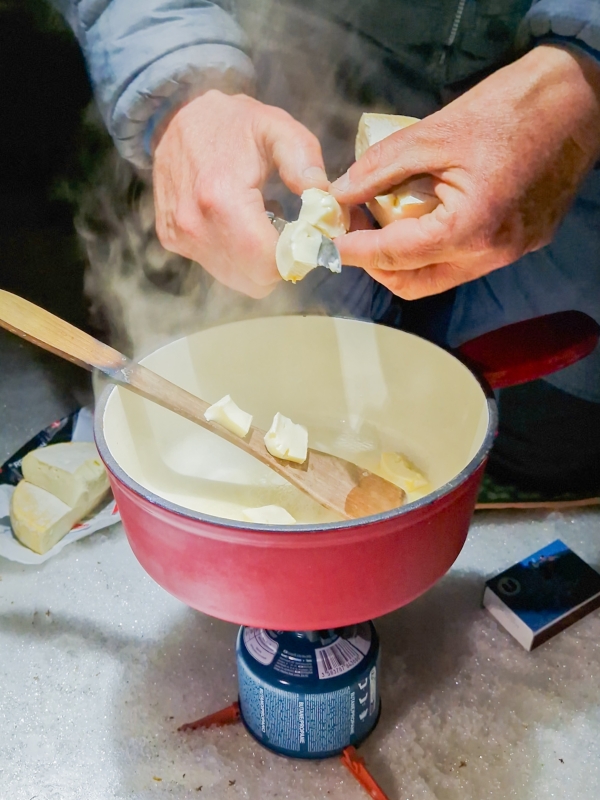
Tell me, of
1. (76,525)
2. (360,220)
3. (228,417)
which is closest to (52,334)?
(228,417)

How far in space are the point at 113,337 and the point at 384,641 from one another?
0.49m

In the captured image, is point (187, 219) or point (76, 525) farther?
point (76, 525)

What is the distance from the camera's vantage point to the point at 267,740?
1.90 ft

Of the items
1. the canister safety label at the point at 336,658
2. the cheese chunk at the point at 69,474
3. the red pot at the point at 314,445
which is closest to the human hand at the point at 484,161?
the red pot at the point at 314,445

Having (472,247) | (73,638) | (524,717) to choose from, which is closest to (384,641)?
(524,717)

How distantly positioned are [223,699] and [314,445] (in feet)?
0.82

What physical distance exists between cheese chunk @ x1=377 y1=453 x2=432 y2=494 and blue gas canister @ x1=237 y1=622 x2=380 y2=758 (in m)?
0.12

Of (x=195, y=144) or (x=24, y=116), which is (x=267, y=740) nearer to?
(x=195, y=144)

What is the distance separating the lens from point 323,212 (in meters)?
0.46

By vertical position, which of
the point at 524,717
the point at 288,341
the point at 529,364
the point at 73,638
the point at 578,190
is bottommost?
the point at 73,638

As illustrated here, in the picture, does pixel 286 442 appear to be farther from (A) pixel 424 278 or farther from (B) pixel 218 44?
(B) pixel 218 44

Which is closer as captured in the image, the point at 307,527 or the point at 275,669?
the point at 307,527

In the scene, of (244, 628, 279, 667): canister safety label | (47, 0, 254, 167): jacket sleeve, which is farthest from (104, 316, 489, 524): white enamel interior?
(47, 0, 254, 167): jacket sleeve

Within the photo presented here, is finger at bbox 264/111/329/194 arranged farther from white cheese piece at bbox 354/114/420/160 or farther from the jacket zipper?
the jacket zipper
